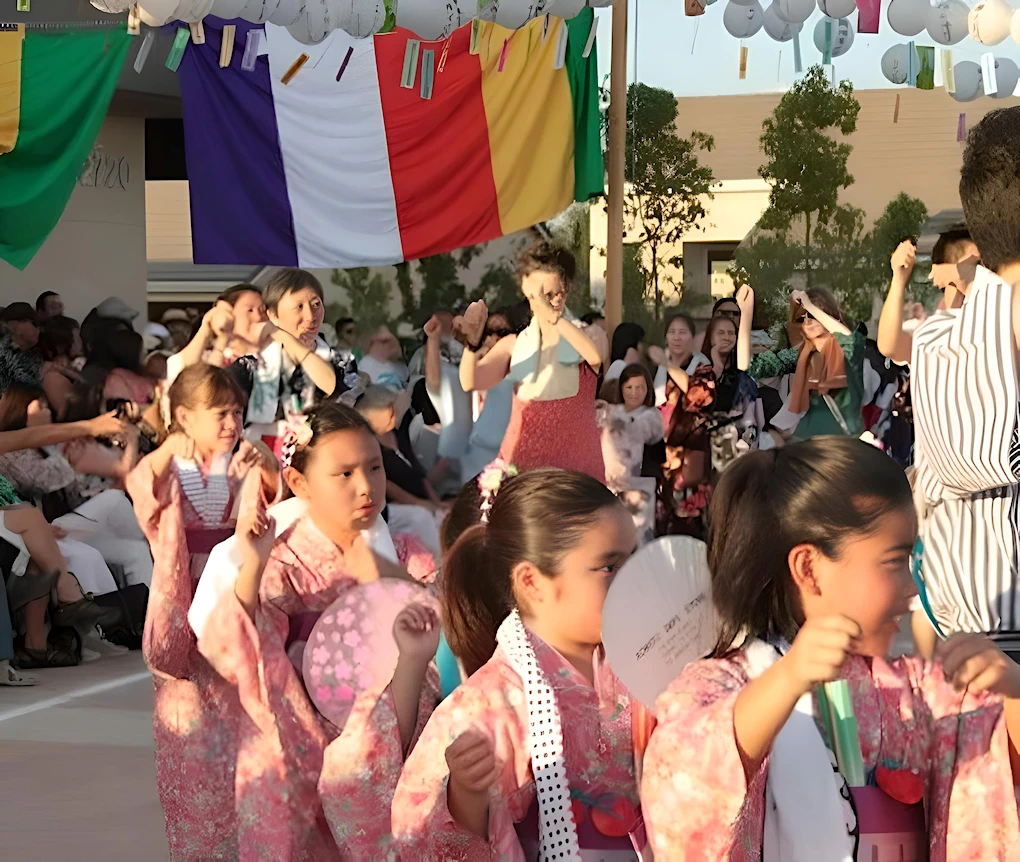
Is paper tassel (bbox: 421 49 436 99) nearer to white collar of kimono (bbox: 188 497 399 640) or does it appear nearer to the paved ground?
the paved ground

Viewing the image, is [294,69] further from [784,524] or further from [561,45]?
[784,524]

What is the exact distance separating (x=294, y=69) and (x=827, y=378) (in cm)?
384

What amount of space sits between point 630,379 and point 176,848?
525 centimetres

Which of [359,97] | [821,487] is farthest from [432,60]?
[821,487]

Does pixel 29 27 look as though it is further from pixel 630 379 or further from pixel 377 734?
pixel 377 734

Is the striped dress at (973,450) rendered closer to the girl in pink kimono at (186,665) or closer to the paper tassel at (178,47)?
the girl in pink kimono at (186,665)

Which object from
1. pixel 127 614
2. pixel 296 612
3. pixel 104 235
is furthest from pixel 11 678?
pixel 104 235

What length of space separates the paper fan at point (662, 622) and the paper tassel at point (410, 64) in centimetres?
777

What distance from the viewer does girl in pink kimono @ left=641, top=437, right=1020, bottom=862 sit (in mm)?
1701

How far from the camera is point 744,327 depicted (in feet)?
27.7

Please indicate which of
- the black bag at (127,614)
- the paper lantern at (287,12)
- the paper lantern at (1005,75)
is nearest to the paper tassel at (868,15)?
the paper lantern at (1005,75)

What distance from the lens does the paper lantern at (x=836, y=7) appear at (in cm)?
769

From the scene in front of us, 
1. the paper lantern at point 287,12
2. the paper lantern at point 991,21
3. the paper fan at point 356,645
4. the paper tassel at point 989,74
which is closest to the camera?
the paper fan at point 356,645

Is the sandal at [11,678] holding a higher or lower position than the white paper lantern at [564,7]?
lower
